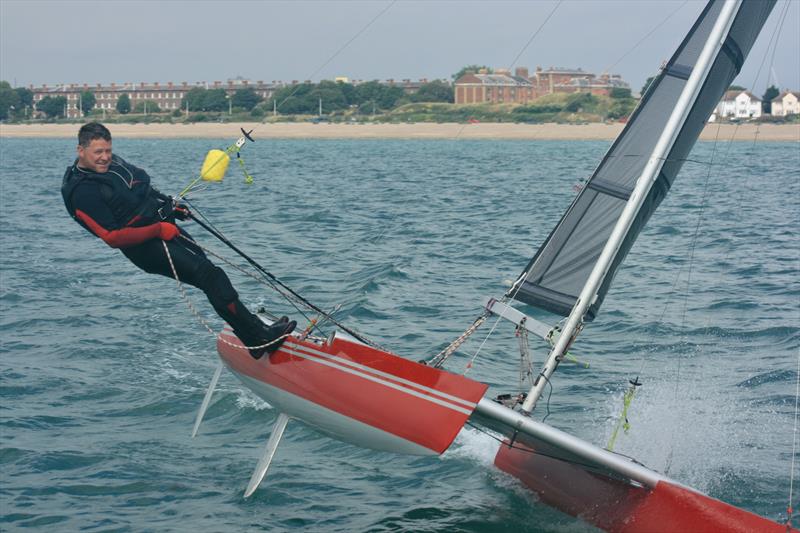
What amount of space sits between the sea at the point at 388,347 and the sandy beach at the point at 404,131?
57.4m

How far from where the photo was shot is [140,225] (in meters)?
5.51

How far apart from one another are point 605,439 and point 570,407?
0.60 metres

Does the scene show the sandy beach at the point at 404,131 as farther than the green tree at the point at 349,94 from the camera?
No

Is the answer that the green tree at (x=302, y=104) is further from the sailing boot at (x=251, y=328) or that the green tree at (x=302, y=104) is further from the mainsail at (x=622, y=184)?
the sailing boot at (x=251, y=328)

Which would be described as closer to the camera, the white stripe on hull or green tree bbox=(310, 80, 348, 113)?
the white stripe on hull

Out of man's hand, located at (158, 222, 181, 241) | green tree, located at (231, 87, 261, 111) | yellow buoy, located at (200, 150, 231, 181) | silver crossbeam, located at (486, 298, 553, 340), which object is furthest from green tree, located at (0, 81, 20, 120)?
silver crossbeam, located at (486, 298, 553, 340)

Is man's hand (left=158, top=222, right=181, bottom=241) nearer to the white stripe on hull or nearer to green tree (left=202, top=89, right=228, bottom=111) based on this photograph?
the white stripe on hull

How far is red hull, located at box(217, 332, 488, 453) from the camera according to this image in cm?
504

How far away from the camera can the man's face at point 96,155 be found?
5312mm

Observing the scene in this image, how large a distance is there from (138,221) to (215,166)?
0.75m

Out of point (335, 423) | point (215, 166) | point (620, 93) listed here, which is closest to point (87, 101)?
point (620, 93)

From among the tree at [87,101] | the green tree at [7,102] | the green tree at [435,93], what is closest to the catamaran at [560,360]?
the green tree at [435,93]

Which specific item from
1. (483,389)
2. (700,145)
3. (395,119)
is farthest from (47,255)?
(395,119)

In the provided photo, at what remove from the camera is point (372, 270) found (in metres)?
12.8
